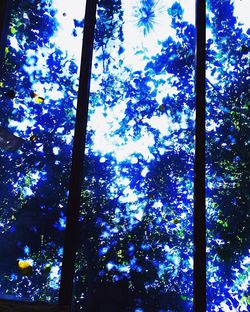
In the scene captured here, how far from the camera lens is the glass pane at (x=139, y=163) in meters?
1.72

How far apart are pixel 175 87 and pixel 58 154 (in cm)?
80

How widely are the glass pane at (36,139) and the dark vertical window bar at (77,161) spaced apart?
68 millimetres

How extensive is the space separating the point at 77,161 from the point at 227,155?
2.82ft

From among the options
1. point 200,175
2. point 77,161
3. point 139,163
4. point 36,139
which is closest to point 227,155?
point 200,175

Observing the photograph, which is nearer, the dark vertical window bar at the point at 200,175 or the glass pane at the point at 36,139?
the dark vertical window bar at the point at 200,175

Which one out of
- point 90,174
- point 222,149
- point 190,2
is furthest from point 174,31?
point 90,174

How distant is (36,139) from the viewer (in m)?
1.92

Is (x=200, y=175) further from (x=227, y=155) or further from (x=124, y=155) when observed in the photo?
(x=124, y=155)

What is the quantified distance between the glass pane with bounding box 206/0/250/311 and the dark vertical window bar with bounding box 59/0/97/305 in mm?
715

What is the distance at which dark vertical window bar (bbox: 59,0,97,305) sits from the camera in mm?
1680

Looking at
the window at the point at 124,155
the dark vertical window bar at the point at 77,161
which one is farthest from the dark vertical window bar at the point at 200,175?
the dark vertical window bar at the point at 77,161

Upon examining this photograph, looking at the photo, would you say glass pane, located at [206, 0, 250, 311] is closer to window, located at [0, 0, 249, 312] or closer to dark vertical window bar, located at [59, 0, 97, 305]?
window, located at [0, 0, 249, 312]

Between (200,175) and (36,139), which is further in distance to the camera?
(36,139)

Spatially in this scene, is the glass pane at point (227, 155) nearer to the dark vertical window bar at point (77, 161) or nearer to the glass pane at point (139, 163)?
the glass pane at point (139, 163)
